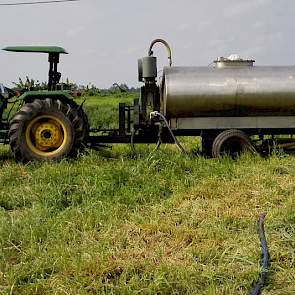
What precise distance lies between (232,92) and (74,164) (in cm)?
263

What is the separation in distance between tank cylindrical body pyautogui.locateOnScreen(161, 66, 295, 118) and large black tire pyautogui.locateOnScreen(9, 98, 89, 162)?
1.47 metres

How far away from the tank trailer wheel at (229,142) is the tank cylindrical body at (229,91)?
1.06ft

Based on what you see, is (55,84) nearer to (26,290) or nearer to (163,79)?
(163,79)

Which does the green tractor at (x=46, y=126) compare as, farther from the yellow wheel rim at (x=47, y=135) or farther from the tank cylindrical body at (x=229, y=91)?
the tank cylindrical body at (x=229, y=91)

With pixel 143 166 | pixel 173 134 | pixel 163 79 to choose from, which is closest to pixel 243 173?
pixel 143 166

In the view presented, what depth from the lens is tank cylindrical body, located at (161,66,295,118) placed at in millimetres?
7801

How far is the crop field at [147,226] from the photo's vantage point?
3.50 meters

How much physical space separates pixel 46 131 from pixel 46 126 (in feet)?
0.28

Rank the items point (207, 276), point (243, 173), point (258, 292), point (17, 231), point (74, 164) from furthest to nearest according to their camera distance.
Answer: point (74, 164)
point (243, 173)
point (17, 231)
point (207, 276)
point (258, 292)

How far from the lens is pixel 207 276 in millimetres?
3512

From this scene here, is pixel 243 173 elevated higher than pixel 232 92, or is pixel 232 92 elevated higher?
pixel 232 92

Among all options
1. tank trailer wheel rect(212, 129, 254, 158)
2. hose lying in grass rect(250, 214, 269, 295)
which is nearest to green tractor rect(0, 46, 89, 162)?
tank trailer wheel rect(212, 129, 254, 158)

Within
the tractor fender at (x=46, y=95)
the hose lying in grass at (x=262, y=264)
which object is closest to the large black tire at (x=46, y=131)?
the tractor fender at (x=46, y=95)

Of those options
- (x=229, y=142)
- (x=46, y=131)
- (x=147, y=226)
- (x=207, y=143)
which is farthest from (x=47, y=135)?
(x=147, y=226)
